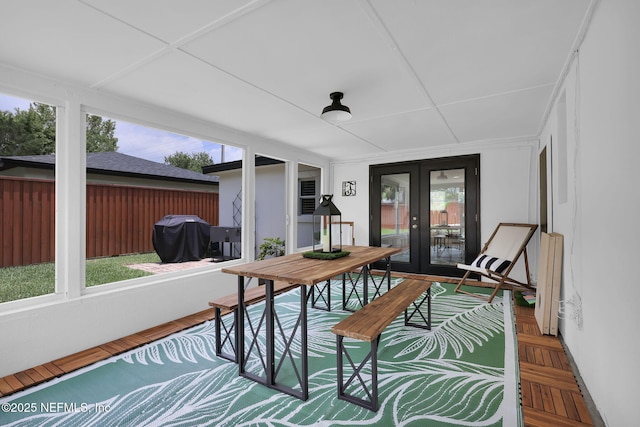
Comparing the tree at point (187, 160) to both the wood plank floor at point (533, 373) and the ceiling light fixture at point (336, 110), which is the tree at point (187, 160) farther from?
the ceiling light fixture at point (336, 110)

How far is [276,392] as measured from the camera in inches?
78.7

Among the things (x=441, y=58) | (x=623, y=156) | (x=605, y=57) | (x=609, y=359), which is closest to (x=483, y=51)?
(x=441, y=58)

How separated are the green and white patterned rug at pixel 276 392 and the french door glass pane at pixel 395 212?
2.88 m

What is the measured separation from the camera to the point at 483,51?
2.08 meters

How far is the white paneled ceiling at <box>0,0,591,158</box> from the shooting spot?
163cm

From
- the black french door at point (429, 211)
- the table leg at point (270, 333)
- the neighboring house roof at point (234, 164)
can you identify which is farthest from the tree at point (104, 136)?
the table leg at point (270, 333)

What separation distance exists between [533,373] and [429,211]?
11.2 ft

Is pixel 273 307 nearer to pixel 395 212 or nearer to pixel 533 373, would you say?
pixel 533 373

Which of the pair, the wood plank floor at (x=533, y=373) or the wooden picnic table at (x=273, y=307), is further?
the wooden picnic table at (x=273, y=307)

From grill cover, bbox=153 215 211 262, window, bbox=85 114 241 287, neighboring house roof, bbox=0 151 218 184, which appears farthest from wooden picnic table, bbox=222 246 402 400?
neighboring house roof, bbox=0 151 218 184

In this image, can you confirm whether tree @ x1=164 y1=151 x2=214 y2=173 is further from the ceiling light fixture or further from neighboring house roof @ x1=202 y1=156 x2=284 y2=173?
the ceiling light fixture

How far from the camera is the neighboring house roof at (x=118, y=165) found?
13.3 ft

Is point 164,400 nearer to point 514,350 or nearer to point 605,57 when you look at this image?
point 514,350

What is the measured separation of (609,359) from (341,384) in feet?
4.87
